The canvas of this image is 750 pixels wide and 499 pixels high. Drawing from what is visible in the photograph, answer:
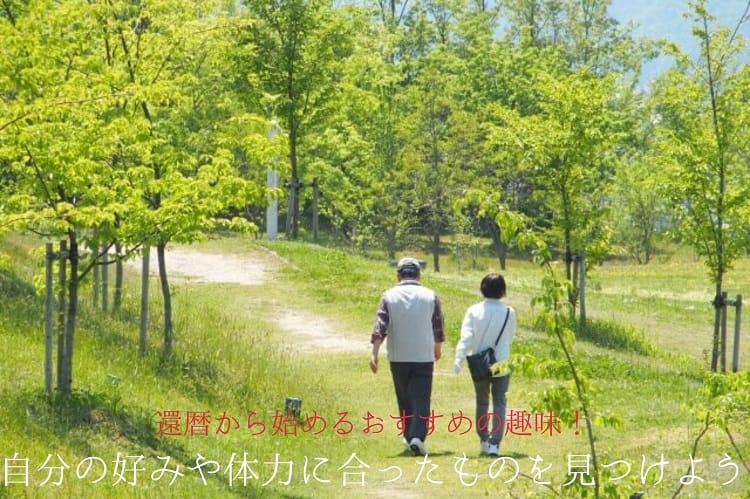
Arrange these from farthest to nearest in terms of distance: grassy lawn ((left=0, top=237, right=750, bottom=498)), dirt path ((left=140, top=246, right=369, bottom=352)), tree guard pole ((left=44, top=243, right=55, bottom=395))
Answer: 1. dirt path ((left=140, top=246, right=369, bottom=352))
2. tree guard pole ((left=44, top=243, right=55, bottom=395))
3. grassy lawn ((left=0, top=237, right=750, bottom=498))

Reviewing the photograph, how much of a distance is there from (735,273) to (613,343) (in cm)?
2724

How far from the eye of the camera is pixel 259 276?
29.1 meters

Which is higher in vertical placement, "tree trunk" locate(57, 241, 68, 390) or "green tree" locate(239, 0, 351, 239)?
"green tree" locate(239, 0, 351, 239)

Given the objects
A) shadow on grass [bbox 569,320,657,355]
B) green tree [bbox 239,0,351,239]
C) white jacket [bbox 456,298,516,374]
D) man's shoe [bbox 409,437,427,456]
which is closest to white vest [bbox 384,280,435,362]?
white jacket [bbox 456,298,516,374]

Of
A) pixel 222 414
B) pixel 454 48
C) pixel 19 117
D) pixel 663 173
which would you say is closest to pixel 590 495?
pixel 19 117

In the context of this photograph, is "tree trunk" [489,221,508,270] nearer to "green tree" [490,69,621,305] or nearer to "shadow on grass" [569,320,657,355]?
"shadow on grass" [569,320,657,355]

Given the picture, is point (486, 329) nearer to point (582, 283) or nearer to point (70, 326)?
point (70, 326)

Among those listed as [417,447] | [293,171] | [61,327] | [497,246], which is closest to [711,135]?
[417,447]

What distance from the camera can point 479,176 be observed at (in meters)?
56.1

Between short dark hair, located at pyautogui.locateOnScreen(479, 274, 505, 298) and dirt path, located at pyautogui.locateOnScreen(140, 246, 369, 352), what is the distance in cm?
975

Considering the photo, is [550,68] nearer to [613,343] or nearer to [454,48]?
[454,48]

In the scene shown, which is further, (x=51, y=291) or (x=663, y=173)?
(x=663, y=173)

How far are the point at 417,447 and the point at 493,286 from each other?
1.85m

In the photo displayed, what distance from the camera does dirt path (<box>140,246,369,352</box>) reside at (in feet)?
73.2
